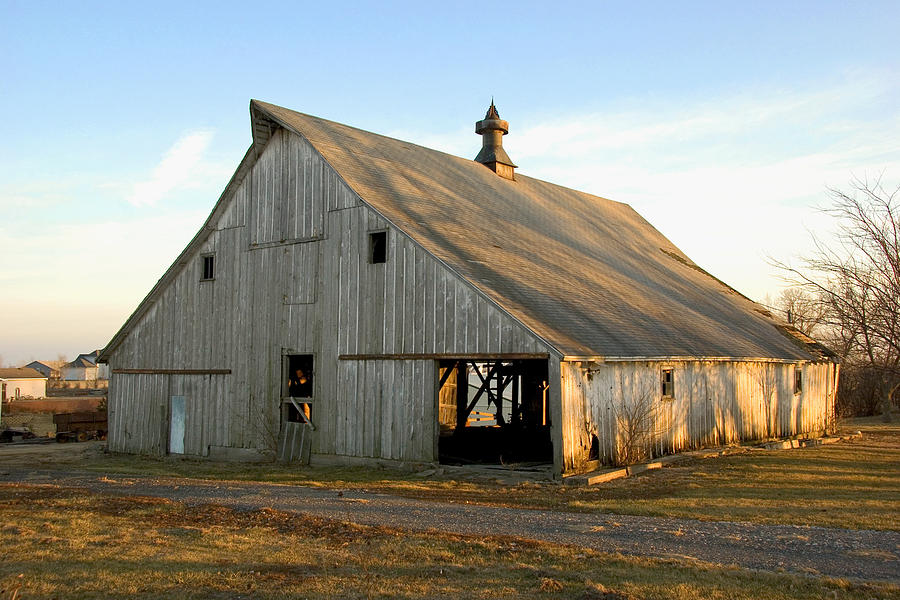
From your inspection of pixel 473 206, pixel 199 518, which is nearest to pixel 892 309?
pixel 199 518

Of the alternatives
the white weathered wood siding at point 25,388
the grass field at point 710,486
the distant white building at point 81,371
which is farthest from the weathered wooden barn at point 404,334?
the distant white building at point 81,371

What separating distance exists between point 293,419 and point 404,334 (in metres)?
4.68

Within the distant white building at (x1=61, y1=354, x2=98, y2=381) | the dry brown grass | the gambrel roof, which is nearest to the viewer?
the dry brown grass

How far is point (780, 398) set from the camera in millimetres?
26312

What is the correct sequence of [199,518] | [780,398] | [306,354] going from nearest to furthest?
1. [199,518]
2. [306,354]
3. [780,398]

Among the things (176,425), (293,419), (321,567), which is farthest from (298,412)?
(321,567)

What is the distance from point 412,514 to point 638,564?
4.36 m

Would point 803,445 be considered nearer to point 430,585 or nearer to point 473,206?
point 473,206

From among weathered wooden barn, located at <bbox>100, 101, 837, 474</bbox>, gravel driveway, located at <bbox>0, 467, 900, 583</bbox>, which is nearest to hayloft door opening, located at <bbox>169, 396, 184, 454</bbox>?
weathered wooden barn, located at <bbox>100, 101, 837, 474</bbox>

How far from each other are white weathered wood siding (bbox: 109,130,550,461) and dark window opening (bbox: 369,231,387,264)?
16 centimetres

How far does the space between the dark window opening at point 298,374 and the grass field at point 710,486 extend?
7.61 feet

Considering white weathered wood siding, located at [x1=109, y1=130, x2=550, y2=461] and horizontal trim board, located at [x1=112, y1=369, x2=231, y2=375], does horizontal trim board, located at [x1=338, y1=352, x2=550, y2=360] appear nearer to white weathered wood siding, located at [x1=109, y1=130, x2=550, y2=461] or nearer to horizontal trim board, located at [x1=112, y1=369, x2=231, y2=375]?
white weathered wood siding, located at [x1=109, y1=130, x2=550, y2=461]

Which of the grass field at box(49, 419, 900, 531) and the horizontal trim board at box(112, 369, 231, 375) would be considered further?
the horizontal trim board at box(112, 369, 231, 375)

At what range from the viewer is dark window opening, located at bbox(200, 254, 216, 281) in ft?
78.8
